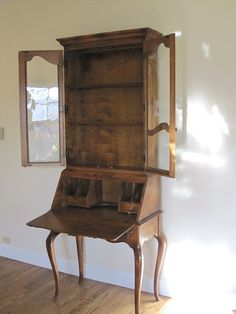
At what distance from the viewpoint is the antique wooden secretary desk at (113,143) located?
2.56 m

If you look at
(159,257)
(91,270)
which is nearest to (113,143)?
(159,257)

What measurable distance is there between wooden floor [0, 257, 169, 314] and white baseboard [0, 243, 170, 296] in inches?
1.9

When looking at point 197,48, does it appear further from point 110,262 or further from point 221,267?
point 110,262

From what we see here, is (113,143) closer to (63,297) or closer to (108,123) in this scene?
(108,123)

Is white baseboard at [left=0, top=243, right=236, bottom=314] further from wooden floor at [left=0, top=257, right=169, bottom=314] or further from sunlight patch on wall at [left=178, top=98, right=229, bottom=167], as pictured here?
sunlight patch on wall at [left=178, top=98, right=229, bottom=167]

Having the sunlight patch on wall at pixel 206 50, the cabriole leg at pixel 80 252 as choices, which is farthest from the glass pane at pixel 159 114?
the cabriole leg at pixel 80 252

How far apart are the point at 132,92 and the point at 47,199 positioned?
1248 mm

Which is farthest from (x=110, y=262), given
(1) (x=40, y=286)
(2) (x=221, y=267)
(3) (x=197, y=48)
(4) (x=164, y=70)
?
(3) (x=197, y=48)

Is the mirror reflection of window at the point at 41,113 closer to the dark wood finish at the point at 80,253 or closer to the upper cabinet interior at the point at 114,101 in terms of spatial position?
the upper cabinet interior at the point at 114,101

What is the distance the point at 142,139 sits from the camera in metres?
2.90

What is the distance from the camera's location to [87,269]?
329cm

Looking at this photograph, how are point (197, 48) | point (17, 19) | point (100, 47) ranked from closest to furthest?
point (197, 48) → point (100, 47) → point (17, 19)

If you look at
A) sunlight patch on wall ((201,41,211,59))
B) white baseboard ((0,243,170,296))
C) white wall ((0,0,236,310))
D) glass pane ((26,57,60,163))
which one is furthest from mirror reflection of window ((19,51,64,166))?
sunlight patch on wall ((201,41,211,59))

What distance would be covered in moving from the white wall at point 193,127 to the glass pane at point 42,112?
9.8 inches
